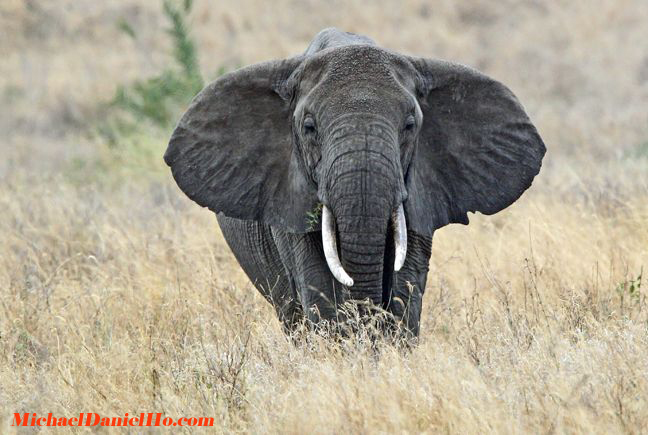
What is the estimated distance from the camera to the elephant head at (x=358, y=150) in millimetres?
5395

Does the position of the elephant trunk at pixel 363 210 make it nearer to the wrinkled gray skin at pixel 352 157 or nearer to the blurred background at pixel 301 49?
the wrinkled gray skin at pixel 352 157

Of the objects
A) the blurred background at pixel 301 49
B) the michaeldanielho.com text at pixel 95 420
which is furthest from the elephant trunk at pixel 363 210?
the blurred background at pixel 301 49

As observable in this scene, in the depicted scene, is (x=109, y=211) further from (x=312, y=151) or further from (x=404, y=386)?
(x=404, y=386)

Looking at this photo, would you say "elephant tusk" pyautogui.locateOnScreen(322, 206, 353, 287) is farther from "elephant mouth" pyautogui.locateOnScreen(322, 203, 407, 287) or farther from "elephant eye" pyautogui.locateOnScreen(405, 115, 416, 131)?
"elephant eye" pyautogui.locateOnScreen(405, 115, 416, 131)

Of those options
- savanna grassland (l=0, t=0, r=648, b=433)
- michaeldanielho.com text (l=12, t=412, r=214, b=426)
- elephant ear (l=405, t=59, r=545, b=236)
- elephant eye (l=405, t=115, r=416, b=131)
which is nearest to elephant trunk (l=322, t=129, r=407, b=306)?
elephant eye (l=405, t=115, r=416, b=131)

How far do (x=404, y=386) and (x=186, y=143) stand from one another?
1.93 m

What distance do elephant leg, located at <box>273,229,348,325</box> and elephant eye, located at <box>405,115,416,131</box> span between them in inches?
26.8

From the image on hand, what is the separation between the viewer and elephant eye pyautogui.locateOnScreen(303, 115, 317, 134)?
5.69m

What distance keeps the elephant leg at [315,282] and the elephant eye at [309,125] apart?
52 cm

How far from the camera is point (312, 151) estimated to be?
5.76m

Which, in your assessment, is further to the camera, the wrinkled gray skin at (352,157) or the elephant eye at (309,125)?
the elephant eye at (309,125)

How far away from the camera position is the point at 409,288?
5.86 metres

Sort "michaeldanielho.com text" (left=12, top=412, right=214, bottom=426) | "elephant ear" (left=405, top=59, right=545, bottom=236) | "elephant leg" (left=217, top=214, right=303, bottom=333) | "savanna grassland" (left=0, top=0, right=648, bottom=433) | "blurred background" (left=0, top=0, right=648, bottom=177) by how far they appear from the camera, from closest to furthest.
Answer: "savanna grassland" (left=0, top=0, right=648, bottom=433)
"michaeldanielho.com text" (left=12, top=412, right=214, bottom=426)
"elephant ear" (left=405, top=59, right=545, bottom=236)
"elephant leg" (left=217, top=214, right=303, bottom=333)
"blurred background" (left=0, top=0, right=648, bottom=177)

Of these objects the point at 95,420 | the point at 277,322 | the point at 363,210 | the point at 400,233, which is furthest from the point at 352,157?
the point at 277,322
